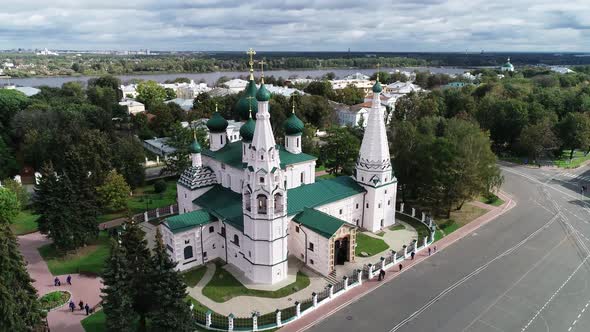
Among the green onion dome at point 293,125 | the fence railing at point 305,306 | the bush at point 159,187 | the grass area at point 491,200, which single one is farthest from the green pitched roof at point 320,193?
the bush at point 159,187

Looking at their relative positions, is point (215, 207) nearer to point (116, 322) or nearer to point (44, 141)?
point (116, 322)

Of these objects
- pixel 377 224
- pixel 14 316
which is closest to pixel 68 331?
pixel 14 316

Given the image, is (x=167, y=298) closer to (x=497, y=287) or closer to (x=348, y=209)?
(x=348, y=209)

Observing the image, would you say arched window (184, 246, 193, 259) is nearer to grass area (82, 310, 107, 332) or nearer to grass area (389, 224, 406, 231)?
grass area (82, 310, 107, 332)

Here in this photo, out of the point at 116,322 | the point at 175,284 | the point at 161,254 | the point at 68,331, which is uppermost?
the point at 161,254

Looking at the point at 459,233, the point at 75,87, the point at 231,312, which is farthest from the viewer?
the point at 75,87

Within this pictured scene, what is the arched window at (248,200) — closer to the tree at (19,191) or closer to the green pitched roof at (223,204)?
the green pitched roof at (223,204)

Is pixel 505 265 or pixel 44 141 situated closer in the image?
pixel 505 265

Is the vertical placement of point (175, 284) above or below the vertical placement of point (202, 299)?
above
